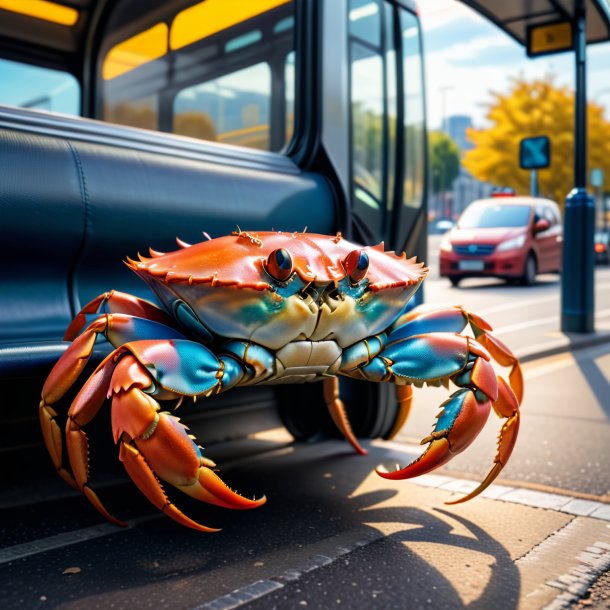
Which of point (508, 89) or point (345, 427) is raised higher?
point (508, 89)

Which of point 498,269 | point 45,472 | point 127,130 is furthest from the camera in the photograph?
point 498,269

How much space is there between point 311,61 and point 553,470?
250cm

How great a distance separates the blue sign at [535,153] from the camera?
8.13m

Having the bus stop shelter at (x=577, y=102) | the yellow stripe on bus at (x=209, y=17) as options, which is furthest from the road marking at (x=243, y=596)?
the bus stop shelter at (x=577, y=102)

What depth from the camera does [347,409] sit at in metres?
4.05

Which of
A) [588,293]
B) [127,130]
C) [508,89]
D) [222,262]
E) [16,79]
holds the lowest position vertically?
[588,293]

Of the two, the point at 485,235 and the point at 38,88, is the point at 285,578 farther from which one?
the point at 485,235

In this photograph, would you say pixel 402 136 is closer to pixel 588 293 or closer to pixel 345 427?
pixel 345 427

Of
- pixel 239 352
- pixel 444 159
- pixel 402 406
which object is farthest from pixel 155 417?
pixel 444 159

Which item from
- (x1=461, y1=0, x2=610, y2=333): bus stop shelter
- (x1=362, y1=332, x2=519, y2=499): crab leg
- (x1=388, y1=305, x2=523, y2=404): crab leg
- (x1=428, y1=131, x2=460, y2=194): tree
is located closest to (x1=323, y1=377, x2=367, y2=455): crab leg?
(x1=388, y1=305, x2=523, y2=404): crab leg

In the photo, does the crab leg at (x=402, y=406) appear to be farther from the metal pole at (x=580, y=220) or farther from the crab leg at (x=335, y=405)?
the metal pole at (x=580, y=220)

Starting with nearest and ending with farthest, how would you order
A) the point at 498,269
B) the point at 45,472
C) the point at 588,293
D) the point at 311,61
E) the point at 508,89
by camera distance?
the point at 45,472 → the point at 311,61 → the point at 588,293 → the point at 498,269 → the point at 508,89

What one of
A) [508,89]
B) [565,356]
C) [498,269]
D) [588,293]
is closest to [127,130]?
[565,356]

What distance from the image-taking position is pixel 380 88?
4.31m
